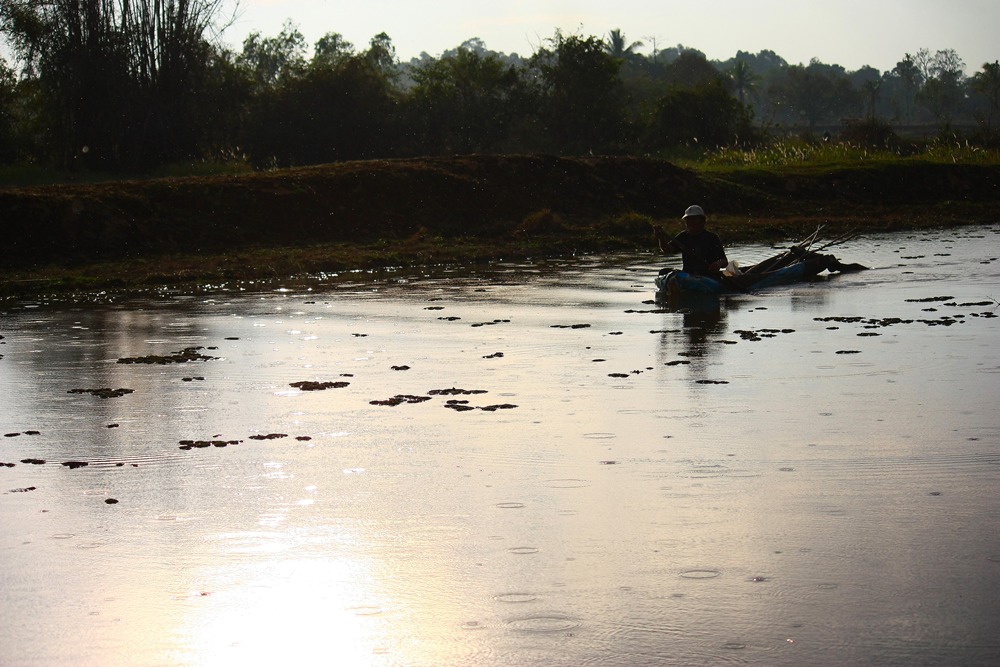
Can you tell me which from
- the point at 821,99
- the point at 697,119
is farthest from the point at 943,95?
the point at 697,119

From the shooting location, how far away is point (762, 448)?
28.4 ft

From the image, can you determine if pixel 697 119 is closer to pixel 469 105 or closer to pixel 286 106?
pixel 469 105

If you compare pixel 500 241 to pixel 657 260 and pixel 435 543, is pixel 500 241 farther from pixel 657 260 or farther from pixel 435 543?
pixel 435 543

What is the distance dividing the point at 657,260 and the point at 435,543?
19204 mm

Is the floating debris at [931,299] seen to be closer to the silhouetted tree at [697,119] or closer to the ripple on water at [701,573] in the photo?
the ripple on water at [701,573]

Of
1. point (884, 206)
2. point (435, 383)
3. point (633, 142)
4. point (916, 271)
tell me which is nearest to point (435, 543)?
point (435, 383)

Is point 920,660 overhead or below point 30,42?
below

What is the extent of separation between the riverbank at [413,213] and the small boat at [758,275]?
719 cm

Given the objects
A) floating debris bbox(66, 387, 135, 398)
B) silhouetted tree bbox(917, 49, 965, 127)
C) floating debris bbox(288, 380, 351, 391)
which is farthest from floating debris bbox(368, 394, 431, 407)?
silhouetted tree bbox(917, 49, 965, 127)

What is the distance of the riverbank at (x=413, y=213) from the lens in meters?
24.0

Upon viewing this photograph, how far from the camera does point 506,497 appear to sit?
756 cm

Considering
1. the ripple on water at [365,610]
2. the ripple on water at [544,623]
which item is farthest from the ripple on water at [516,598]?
the ripple on water at [365,610]

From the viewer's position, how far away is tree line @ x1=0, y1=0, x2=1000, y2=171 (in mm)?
35938

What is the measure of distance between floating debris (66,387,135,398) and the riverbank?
387 inches
